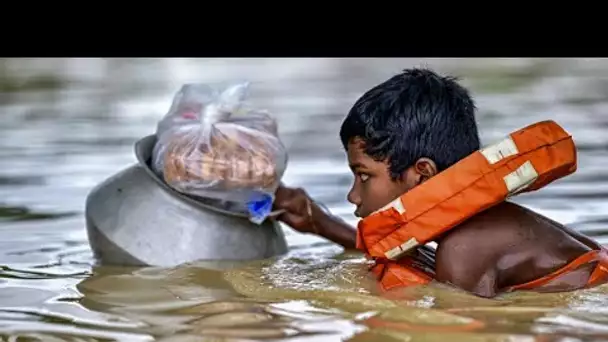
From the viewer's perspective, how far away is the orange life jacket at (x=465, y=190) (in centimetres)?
475

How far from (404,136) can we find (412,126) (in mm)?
45

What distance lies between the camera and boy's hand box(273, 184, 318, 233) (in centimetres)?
585

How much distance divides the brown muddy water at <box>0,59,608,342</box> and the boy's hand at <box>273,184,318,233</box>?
0.54 ft

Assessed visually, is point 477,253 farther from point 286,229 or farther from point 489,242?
point 286,229

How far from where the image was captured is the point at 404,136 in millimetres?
4910

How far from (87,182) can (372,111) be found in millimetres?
3345

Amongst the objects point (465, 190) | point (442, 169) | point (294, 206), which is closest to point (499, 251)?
point (465, 190)

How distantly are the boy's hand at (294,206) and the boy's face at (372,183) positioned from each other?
2.79 feet

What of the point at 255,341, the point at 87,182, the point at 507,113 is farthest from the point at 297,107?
the point at 255,341

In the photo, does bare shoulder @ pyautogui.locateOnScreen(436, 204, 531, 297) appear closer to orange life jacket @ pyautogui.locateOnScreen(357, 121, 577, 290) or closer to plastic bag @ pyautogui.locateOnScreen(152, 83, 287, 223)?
orange life jacket @ pyautogui.locateOnScreen(357, 121, 577, 290)

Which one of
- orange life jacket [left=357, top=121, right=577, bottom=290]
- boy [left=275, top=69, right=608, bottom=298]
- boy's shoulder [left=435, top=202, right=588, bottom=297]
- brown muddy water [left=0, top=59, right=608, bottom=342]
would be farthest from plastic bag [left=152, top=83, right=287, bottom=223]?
boy's shoulder [left=435, top=202, right=588, bottom=297]
